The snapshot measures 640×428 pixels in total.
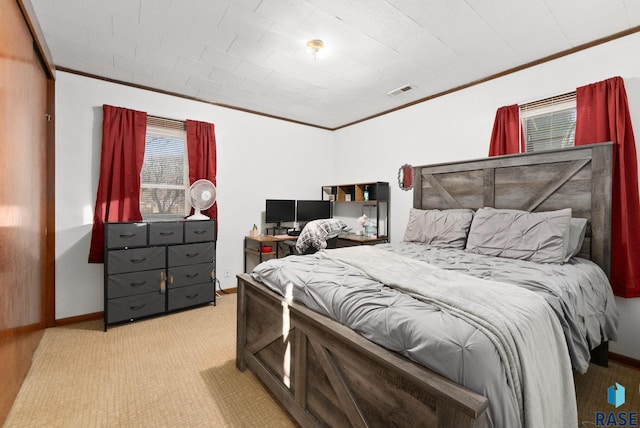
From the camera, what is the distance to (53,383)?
2045mm

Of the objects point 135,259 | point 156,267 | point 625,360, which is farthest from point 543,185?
point 135,259

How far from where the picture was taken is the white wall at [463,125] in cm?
234

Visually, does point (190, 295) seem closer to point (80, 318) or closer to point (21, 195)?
point (80, 318)

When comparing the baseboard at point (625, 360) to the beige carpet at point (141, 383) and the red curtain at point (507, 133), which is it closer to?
the red curtain at point (507, 133)

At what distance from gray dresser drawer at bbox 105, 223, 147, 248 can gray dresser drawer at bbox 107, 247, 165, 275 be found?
0.22 feet

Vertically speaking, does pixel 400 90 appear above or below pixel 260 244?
above

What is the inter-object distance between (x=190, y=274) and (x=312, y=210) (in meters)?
2.06

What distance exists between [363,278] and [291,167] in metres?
3.33

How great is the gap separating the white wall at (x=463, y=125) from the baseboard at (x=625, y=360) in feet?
0.13

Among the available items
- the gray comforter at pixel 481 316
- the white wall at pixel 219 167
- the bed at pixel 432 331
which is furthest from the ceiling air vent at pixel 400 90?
the gray comforter at pixel 481 316

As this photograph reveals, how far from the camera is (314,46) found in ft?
8.14

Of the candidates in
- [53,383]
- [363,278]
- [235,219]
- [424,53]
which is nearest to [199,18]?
[424,53]

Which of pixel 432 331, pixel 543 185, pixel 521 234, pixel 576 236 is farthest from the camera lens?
pixel 543 185

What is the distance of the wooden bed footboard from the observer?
942mm
